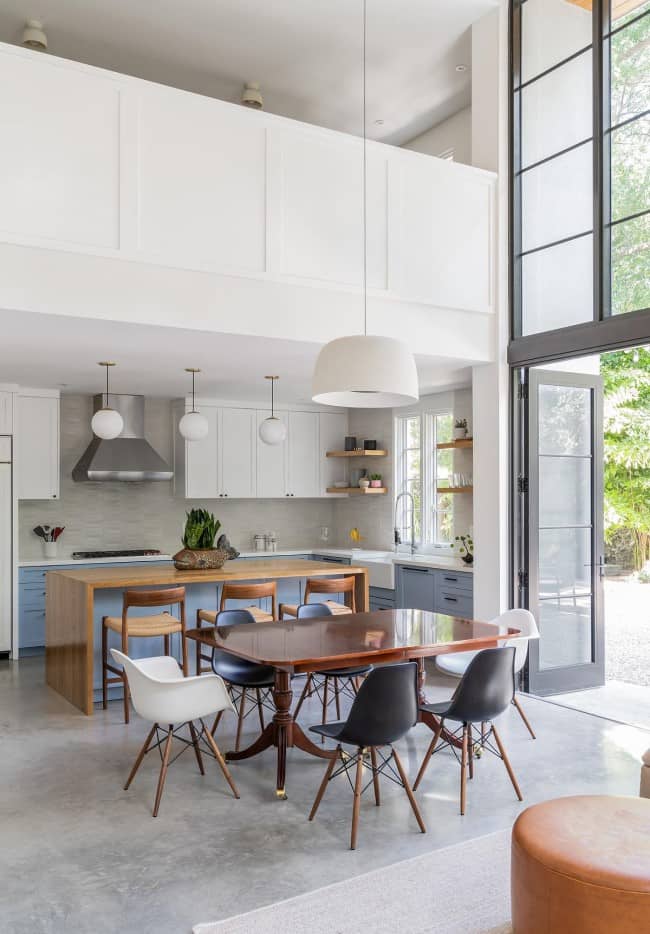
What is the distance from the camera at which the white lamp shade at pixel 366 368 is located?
148 inches

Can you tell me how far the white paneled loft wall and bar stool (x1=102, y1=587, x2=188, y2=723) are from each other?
1735mm

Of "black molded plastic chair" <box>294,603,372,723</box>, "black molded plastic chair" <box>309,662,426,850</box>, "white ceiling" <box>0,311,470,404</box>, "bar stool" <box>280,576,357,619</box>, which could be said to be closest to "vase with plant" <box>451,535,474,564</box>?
"bar stool" <box>280,576,357,619</box>

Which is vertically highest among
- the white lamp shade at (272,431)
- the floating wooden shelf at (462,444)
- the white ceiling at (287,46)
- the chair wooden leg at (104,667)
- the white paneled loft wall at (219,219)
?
the white ceiling at (287,46)

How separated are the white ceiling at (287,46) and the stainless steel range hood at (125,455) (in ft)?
10.1

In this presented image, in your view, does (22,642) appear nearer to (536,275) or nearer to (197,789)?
(197,789)

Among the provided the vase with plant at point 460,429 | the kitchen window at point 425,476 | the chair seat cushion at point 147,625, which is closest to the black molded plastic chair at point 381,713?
the chair seat cushion at point 147,625

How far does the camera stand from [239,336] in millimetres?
5141

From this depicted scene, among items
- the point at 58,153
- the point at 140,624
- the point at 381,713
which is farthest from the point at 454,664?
the point at 58,153

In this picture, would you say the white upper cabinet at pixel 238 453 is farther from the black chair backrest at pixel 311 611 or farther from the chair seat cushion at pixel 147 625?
the black chair backrest at pixel 311 611

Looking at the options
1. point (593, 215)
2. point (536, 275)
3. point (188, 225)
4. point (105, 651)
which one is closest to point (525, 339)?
point (536, 275)

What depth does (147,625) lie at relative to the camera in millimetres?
5398

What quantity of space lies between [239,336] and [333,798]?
2828mm

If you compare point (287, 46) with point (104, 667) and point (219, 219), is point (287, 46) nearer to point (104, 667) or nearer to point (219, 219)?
point (219, 219)

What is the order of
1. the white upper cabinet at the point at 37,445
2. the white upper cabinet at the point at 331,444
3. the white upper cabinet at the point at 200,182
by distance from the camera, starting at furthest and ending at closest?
the white upper cabinet at the point at 331,444, the white upper cabinet at the point at 37,445, the white upper cabinet at the point at 200,182
